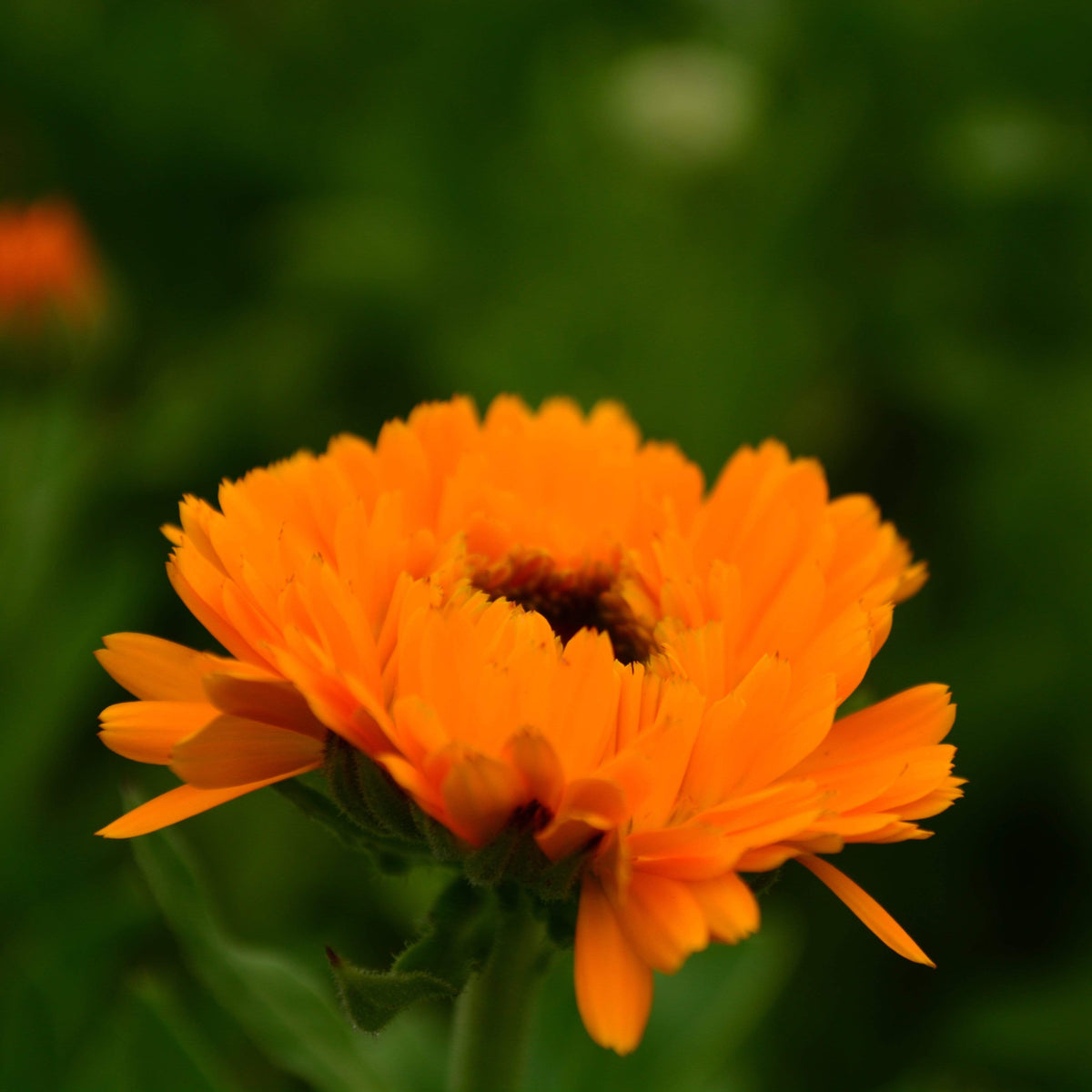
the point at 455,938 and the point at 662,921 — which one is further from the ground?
the point at 662,921

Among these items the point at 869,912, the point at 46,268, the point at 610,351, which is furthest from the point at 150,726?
the point at 610,351

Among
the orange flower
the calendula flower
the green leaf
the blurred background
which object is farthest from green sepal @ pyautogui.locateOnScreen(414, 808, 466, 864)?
the orange flower

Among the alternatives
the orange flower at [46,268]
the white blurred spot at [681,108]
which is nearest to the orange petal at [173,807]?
A: the orange flower at [46,268]

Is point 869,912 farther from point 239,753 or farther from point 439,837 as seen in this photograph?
point 239,753

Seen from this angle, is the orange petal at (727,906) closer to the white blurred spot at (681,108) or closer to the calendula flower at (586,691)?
the calendula flower at (586,691)

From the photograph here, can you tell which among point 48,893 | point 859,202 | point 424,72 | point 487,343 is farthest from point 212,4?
point 48,893

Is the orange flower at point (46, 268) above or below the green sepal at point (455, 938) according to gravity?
above
